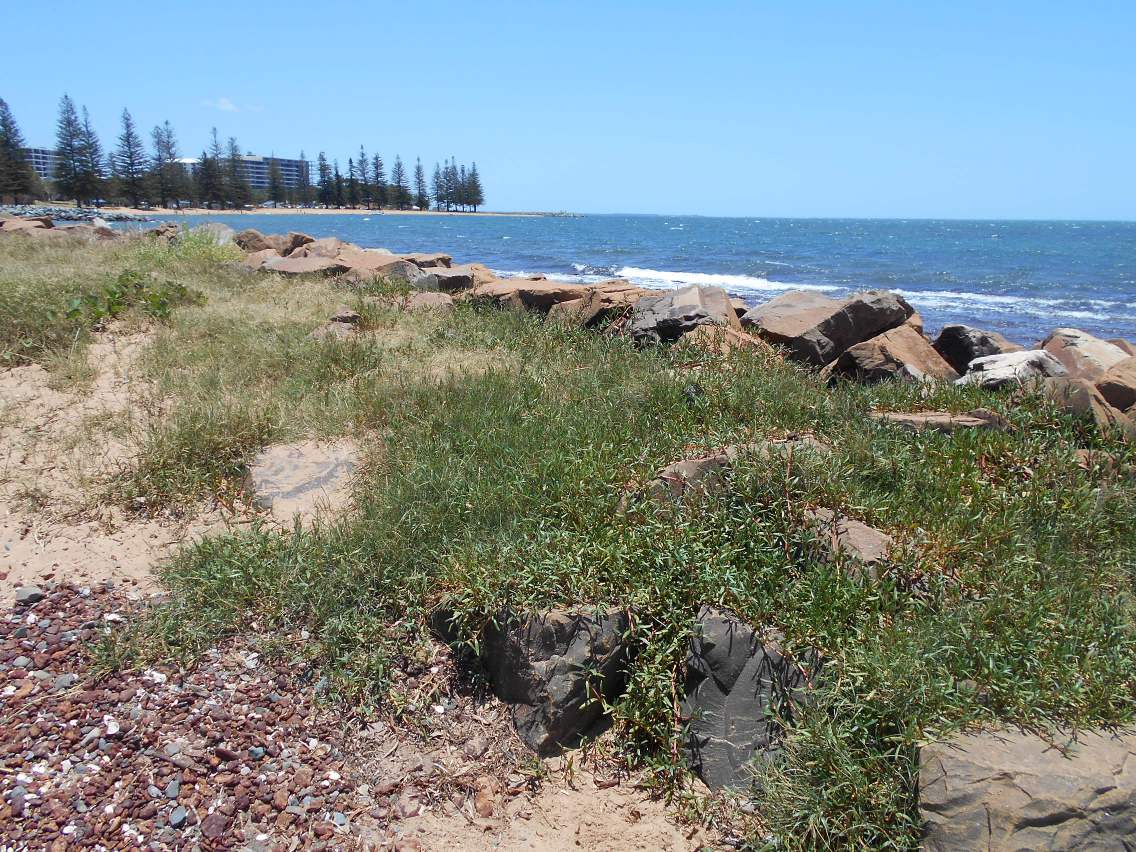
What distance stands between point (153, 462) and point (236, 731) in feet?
7.31

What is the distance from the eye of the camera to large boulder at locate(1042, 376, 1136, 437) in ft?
15.4

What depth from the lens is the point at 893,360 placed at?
6516mm

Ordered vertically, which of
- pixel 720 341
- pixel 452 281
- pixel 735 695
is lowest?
pixel 735 695

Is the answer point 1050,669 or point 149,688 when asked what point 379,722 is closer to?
point 149,688

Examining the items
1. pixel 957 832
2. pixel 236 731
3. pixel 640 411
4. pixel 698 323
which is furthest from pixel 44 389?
pixel 957 832

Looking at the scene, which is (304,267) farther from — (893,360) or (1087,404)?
(1087,404)

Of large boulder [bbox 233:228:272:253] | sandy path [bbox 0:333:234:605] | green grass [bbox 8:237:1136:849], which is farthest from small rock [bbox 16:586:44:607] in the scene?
large boulder [bbox 233:228:272:253]

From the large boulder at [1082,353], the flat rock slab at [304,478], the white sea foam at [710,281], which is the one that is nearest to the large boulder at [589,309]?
the flat rock slab at [304,478]

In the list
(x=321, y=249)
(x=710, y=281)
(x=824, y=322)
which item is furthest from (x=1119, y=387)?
(x=710, y=281)

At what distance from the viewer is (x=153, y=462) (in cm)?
467

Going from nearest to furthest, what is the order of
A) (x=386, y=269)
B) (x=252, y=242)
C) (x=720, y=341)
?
(x=720, y=341), (x=386, y=269), (x=252, y=242)

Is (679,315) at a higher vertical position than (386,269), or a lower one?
lower

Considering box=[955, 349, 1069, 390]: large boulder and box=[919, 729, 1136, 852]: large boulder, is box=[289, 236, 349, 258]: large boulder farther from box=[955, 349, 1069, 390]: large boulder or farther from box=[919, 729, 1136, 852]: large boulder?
box=[919, 729, 1136, 852]: large boulder

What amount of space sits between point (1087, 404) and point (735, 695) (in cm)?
334
